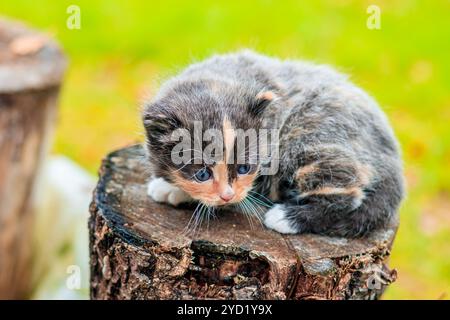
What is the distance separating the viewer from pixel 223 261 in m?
3.22

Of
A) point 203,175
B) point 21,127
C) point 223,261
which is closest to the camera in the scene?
point 223,261

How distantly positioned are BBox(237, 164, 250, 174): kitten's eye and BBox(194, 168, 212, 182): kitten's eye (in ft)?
0.50

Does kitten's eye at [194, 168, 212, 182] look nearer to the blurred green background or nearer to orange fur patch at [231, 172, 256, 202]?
orange fur patch at [231, 172, 256, 202]

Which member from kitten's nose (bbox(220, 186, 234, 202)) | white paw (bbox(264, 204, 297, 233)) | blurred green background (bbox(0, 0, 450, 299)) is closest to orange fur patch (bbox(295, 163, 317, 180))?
white paw (bbox(264, 204, 297, 233))

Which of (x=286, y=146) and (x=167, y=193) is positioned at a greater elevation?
(x=286, y=146)

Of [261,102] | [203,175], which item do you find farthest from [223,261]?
[261,102]

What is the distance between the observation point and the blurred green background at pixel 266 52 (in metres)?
7.13

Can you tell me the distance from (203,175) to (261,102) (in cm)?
47

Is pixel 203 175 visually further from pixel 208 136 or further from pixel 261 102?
pixel 261 102

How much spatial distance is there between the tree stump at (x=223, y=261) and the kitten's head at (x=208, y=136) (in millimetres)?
232

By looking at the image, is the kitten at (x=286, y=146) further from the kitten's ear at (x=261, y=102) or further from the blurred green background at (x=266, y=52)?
the blurred green background at (x=266, y=52)
